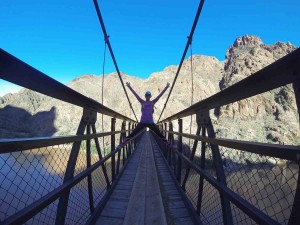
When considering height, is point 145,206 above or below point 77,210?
above

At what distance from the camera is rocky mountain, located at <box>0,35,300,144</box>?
124ft

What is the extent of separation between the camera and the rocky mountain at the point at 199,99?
37.8 meters

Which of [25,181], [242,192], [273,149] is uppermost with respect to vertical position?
[273,149]

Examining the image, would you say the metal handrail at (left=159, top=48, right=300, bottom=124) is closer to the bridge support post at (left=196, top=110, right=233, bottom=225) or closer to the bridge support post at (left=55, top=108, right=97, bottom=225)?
the bridge support post at (left=196, top=110, right=233, bottom=225)

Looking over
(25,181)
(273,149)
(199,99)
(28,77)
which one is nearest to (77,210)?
(25,181)

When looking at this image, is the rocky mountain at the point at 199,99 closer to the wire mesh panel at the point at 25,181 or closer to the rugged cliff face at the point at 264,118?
the rugged cliff face at the point at 264,118

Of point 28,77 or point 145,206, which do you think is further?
point 145,206

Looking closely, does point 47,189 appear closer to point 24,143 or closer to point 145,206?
point 145,206

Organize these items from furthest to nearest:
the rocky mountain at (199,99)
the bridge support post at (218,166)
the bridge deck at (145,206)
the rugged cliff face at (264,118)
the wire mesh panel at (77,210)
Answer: the rocky mountain at (199,99) < the rugged cliff face at (264,118) < the wire mesh panel at (77,210) < the bridge deck at (145,206) < the bridge support post at (218,166)

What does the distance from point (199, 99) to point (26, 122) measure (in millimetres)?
42336

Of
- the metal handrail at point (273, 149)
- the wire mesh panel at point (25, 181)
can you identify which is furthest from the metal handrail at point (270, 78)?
the wire mesh panel at point (25, 181)

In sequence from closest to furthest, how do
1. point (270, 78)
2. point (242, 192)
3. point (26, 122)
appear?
point (270, 78) → point (242, 192) → point (26, 122)

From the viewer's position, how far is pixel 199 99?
6481cm

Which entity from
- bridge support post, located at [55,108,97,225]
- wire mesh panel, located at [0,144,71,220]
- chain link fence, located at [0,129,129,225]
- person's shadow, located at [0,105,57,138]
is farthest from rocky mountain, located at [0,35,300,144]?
bridge support post, located at [55,108,97,225]
